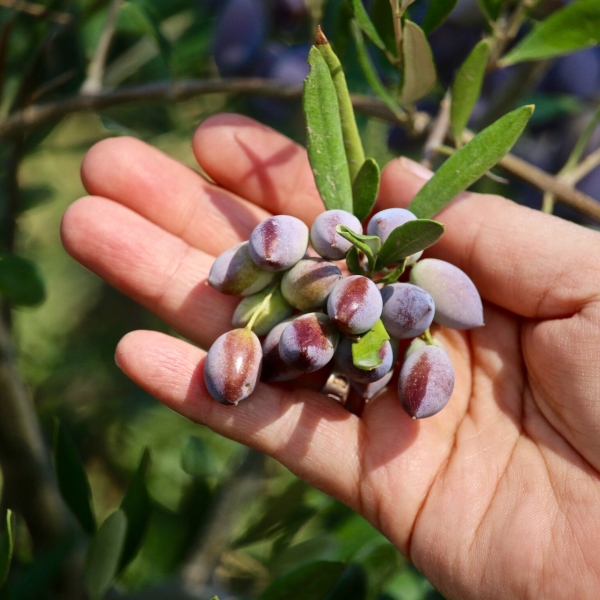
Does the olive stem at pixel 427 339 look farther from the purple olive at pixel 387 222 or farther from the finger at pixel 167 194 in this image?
the finger at pixel 167 194

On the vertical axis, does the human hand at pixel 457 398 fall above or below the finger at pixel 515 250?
below

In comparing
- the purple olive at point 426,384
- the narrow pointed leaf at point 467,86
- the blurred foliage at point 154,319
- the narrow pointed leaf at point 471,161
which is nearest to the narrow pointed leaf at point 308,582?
the blurred foliage at point 154,319

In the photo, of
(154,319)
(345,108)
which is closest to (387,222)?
(345,108)

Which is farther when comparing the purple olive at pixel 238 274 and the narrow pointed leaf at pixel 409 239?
the purple olive at pixel 238 274

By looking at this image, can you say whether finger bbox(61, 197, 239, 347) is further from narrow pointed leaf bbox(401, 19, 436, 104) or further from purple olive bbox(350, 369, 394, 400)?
narrow pointed leaf bbox(401, 19, 436, 104)

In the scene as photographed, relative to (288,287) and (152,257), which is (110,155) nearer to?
(152,257)

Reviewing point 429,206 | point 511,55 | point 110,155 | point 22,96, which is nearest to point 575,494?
point 429,206

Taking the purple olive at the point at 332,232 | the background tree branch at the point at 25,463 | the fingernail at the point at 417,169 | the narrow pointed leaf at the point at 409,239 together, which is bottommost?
the background tree branch at the point at 25,463
